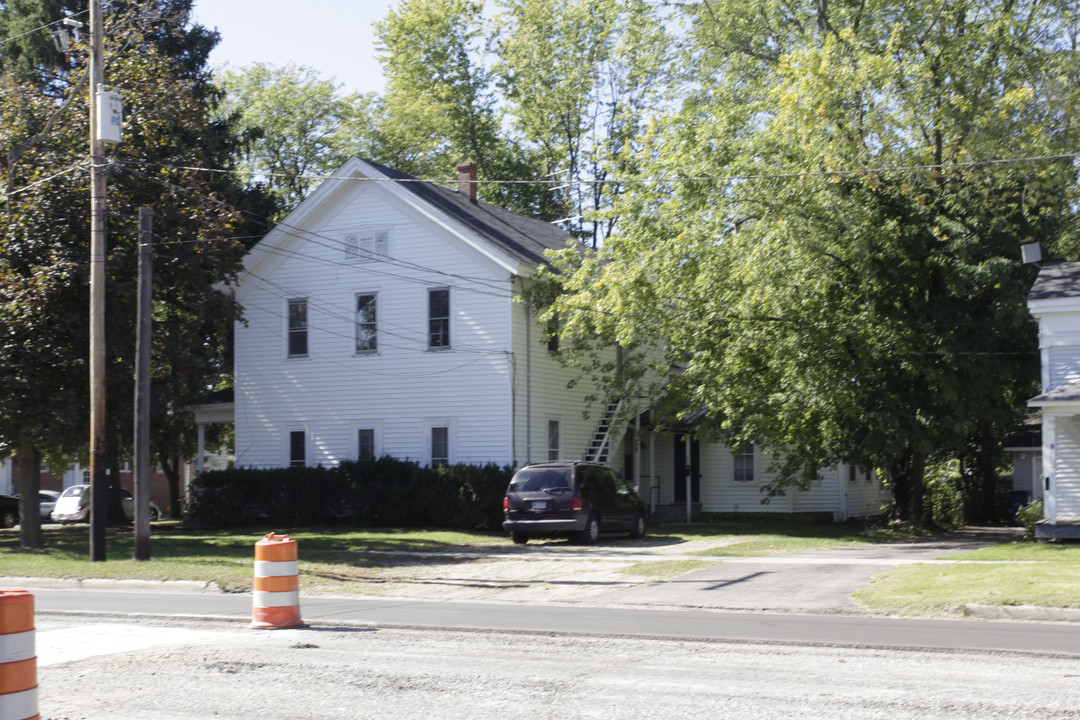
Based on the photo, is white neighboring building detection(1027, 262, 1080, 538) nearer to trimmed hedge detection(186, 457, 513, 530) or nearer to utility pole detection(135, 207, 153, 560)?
trimmed hedge detection(186, 457, 513, 530)

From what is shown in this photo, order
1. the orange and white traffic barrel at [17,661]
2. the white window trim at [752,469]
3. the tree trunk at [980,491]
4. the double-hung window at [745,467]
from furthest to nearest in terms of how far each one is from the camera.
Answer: the tree trunk at [980,491]
the double-hung window at [745,467]
the white window trim at [752,469]
the orange and white traffic barrel at [17,661]

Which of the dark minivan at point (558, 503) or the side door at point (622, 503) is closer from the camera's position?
the dark minivan at point (558, 503)

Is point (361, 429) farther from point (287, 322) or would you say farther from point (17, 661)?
point (17, 661)

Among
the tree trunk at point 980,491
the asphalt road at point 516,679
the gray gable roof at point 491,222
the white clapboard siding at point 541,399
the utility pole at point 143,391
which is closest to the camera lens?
the asphalt road at point 516,679

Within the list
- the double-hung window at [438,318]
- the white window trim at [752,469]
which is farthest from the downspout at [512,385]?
the white window trim at [752,469]

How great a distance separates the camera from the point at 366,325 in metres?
31.6

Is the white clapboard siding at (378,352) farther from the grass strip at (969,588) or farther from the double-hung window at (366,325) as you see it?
the grass strip at (969,588)

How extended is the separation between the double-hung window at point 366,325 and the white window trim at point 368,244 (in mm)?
1084

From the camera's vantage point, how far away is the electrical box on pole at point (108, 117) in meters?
19.6

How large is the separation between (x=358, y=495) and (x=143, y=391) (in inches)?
417

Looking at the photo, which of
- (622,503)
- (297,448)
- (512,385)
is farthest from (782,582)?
(297,448)

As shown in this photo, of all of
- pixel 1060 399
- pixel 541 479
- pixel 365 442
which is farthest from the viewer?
pixel 365 442

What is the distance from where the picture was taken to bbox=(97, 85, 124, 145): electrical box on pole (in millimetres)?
19594

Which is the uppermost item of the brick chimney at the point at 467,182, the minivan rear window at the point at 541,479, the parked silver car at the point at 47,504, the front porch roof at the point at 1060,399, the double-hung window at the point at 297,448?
the brick chimney at the point at 467,182
